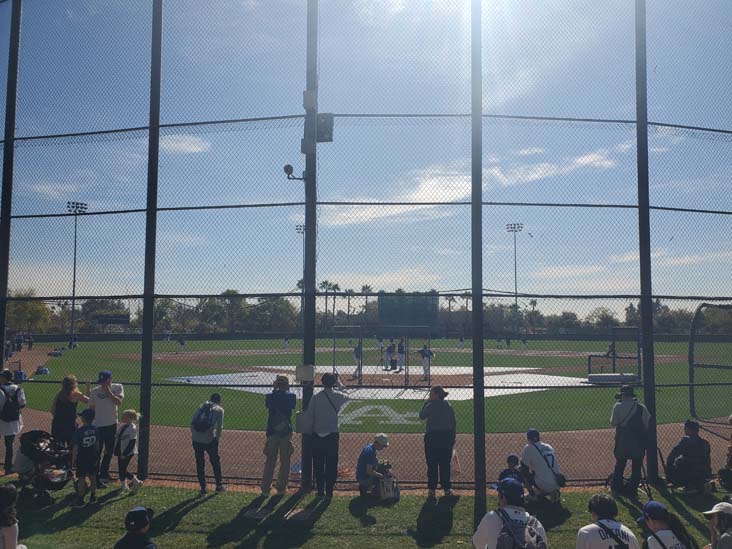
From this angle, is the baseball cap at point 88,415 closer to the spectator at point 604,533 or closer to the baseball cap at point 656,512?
the spectator at point 604,533

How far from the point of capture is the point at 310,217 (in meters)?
9.46

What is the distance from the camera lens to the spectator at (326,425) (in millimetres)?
8594

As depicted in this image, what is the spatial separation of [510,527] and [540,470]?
4434 millimetres

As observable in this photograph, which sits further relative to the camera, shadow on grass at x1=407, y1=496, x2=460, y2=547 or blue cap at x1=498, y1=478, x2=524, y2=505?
shadow on grass at x1=407, y1=496, x2=460, y2=547

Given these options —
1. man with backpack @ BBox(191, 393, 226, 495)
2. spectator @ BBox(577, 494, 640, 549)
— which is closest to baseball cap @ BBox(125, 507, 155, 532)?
spectator @ BBox(577, 494, 640, 549)

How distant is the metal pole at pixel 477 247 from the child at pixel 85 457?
5.51 metres

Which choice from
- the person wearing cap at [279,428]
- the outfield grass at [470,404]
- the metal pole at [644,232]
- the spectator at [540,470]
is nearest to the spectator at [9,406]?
the outfield grass at [470,404]

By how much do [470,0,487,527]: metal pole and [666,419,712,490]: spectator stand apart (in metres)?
2.95

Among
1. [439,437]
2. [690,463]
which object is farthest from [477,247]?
[690,463]

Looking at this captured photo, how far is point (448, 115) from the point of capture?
9.40 metres

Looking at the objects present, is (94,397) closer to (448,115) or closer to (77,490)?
Result: (77,490)

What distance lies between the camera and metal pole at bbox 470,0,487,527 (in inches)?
339

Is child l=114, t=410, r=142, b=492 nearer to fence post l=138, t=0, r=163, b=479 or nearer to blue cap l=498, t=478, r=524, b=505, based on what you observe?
fence post l=138, t=0, r=163, b=479

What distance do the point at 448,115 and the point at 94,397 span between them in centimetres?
707
